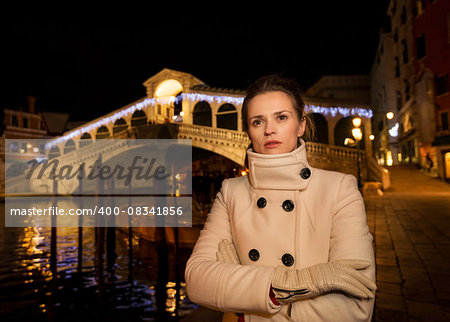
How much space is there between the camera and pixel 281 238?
1511mm

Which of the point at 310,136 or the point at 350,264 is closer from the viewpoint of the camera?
the point at 350,264

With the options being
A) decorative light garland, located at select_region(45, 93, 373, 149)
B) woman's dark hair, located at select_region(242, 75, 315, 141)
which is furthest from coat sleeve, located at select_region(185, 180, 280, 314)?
decorative light garland, located at select_region(45, 93, 373, 149)

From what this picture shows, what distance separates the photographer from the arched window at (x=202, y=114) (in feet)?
78.7

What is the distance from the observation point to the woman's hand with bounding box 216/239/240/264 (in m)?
1.55

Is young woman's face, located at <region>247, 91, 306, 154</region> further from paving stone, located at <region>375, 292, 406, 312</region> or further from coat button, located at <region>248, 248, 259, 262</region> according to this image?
paving stone, located at <region>375, 292, 406, 312</region>

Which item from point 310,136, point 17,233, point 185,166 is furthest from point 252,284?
point 185,166

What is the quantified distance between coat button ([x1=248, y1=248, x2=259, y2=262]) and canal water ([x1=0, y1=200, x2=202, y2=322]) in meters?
5.64

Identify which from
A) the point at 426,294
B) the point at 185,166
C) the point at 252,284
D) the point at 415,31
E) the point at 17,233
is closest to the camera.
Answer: the point at 252,284

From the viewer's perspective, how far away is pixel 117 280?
8805 millimetres

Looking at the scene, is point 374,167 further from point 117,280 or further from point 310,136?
point 310,136

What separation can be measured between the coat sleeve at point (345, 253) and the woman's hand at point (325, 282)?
50 mm

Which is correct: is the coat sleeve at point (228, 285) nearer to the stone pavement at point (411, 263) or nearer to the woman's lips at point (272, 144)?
the woman's lips at point (272, 144)

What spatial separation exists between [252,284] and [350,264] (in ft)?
1.41

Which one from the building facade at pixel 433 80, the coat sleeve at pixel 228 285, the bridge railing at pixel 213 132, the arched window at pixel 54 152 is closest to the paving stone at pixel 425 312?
the coat sleeve at pixel 228 285
